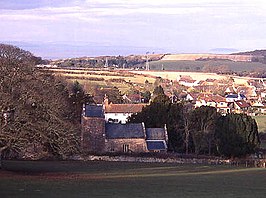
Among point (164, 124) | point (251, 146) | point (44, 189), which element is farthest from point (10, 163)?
point (251, 146)

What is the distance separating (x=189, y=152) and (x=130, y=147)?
23.6ft

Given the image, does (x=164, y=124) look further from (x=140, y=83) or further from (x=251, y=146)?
(x=140, y=83)

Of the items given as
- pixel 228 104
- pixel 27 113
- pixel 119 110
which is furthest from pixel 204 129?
pixel 228 104

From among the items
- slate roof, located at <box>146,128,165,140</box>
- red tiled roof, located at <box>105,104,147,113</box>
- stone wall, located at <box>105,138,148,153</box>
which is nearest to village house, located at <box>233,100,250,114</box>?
red tiled roof, located at <box>105,104,147,113</box>

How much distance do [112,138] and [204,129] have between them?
9244 millimetres

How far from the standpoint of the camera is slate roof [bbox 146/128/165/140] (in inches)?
2146

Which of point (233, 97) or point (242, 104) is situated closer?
point (242, 104)

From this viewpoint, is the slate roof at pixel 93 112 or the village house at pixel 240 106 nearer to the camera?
the slate roof at pixel 93 112

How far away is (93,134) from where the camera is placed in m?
53.5

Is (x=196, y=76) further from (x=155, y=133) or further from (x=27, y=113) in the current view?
(x=27, y=113)

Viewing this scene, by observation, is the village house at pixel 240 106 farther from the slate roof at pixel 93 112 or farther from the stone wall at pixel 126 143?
the stone wall at pixel 126 143

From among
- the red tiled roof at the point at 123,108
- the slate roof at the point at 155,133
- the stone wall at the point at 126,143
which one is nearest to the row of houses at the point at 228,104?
the red tiled roof at the point at 123,108

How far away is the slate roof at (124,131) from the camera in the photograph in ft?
176

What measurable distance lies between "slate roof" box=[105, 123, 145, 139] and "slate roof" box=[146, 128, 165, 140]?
3.11 ft
